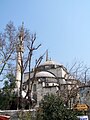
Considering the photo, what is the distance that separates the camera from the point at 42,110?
64.6ft

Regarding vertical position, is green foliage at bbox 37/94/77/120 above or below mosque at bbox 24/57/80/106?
below

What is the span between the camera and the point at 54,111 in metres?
18.8

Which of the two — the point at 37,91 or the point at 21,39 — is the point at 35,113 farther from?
the point at 37,91

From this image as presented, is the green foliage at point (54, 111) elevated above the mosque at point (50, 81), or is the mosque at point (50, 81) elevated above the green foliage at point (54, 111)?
the mosque at point (50, 81)

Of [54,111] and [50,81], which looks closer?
[54,111]

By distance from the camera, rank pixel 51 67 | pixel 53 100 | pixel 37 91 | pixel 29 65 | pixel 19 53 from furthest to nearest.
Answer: pixel 51 67
pixel 37 91
pixel 19 53
pixel 29 65
pixel 53 100

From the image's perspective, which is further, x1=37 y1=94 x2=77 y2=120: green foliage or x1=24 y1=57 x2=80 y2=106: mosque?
x1=24 y1=57 x2=80 y2=106: mosque

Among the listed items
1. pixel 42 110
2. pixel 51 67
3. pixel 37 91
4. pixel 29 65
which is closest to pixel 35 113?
pixel 42 110

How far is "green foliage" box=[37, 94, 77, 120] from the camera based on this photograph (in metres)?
18.5

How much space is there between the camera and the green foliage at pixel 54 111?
60.6 feet

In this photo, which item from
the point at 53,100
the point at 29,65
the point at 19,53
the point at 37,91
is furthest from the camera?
the point at 37,91

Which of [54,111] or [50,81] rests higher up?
[50,81]

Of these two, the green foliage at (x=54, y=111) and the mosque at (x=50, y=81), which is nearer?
the green foliage at (x=54, y=111)

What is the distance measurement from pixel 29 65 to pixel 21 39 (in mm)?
3356
